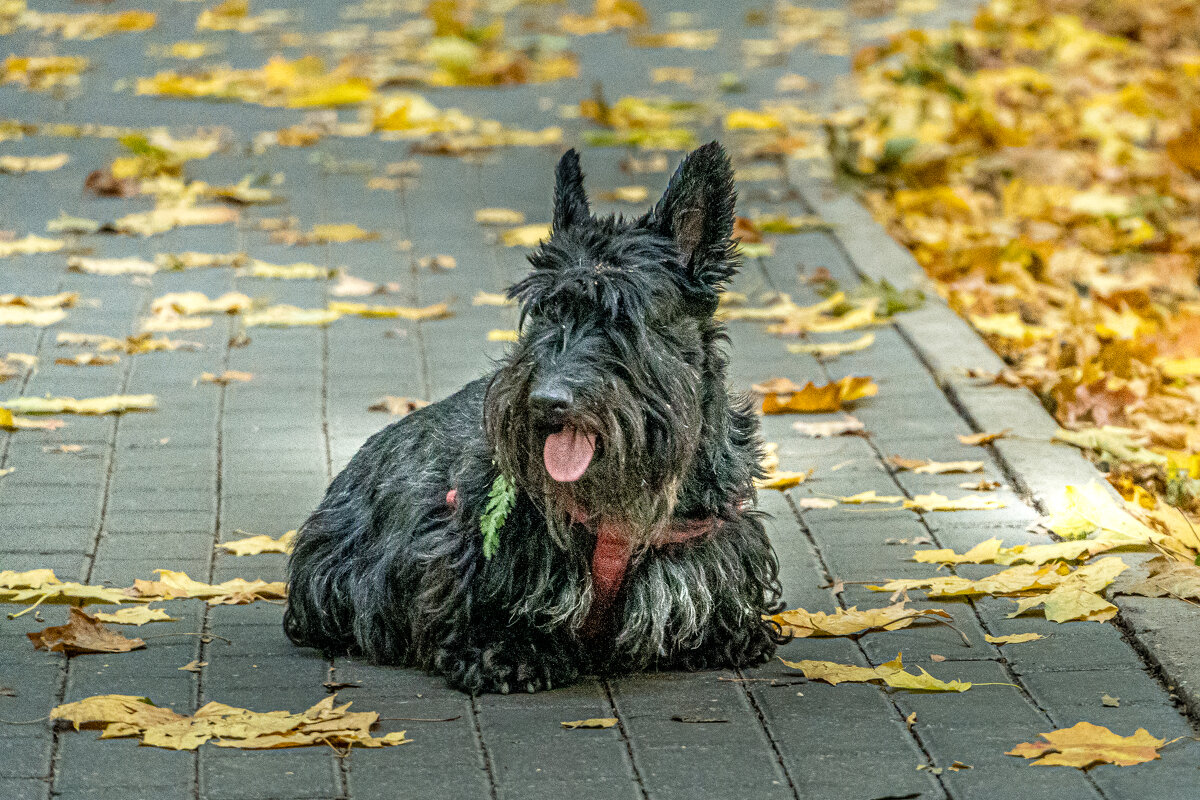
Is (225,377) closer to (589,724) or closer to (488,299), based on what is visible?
(488,299)

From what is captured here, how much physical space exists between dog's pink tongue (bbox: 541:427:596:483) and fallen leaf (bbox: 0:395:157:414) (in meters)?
2.80

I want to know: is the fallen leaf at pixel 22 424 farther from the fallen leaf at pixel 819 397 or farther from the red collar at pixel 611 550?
the fallen leaf at pixel 819 397

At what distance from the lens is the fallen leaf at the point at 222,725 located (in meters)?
3.70

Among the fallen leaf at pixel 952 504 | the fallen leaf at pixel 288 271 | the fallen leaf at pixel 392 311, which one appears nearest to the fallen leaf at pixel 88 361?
the fallen leaf at pixel 392 311

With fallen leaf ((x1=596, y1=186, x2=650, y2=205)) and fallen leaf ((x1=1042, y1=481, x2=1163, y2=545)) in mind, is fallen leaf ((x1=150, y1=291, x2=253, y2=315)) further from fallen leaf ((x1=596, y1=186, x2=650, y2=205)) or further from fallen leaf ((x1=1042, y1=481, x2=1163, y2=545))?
fallen leaf ((x1=1042, y1=481, x2=1163, y2=545))

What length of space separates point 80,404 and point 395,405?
118cm

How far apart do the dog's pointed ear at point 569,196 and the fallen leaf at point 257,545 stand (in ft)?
5.06

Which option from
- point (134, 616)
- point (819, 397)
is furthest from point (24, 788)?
point (819, 397)

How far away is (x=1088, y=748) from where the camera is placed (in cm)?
371

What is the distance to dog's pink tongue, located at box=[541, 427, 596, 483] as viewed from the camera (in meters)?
3.78

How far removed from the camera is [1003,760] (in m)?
3.69

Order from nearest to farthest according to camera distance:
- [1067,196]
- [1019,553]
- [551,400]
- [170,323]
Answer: [551,400]
[1019,553]
[170,323]
[1067,196]

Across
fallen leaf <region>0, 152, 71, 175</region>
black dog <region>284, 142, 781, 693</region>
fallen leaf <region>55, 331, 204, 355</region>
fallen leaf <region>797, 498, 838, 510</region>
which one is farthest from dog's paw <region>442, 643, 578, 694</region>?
fallen leaf <region>0, 152, 71, 175</region>

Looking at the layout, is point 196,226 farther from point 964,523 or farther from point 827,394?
point 964,523
